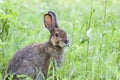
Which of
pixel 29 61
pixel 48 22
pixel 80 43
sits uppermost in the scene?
pixel 48 22

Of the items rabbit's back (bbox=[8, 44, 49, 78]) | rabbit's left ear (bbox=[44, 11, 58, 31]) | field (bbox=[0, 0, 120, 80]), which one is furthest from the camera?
rabbit's left ear (bbox=[44, 11, 58, 31])

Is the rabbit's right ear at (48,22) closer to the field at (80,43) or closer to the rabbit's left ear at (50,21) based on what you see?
the rabbit's left ear at (50,21)

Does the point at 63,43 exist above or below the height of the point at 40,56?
above

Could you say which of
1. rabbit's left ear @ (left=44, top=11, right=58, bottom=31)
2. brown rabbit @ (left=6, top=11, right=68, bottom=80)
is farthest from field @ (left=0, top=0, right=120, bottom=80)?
rabbit's left ear @ (left=44, top=11, right=58, bottom=31)

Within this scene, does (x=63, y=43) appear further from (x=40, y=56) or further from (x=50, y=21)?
(x=50, y=21)

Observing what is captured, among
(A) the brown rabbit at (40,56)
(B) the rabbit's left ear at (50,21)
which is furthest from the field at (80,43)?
(B) the rabbit's left ear at (50,21)

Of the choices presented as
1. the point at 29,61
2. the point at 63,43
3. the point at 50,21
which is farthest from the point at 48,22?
the point at 29,61

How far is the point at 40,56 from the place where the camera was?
6.46 m

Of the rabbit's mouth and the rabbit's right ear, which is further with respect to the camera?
the rabbit's right ear

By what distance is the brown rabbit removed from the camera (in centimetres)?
629

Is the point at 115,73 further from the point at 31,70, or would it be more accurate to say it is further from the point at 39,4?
the point at 39,4

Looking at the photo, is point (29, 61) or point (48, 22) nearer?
point (29, 61)

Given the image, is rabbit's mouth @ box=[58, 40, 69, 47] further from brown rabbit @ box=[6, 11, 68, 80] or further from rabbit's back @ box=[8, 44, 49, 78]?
rabbit's back @ box=[8, 44, 49, 78]

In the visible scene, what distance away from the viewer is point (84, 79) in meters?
5.89
